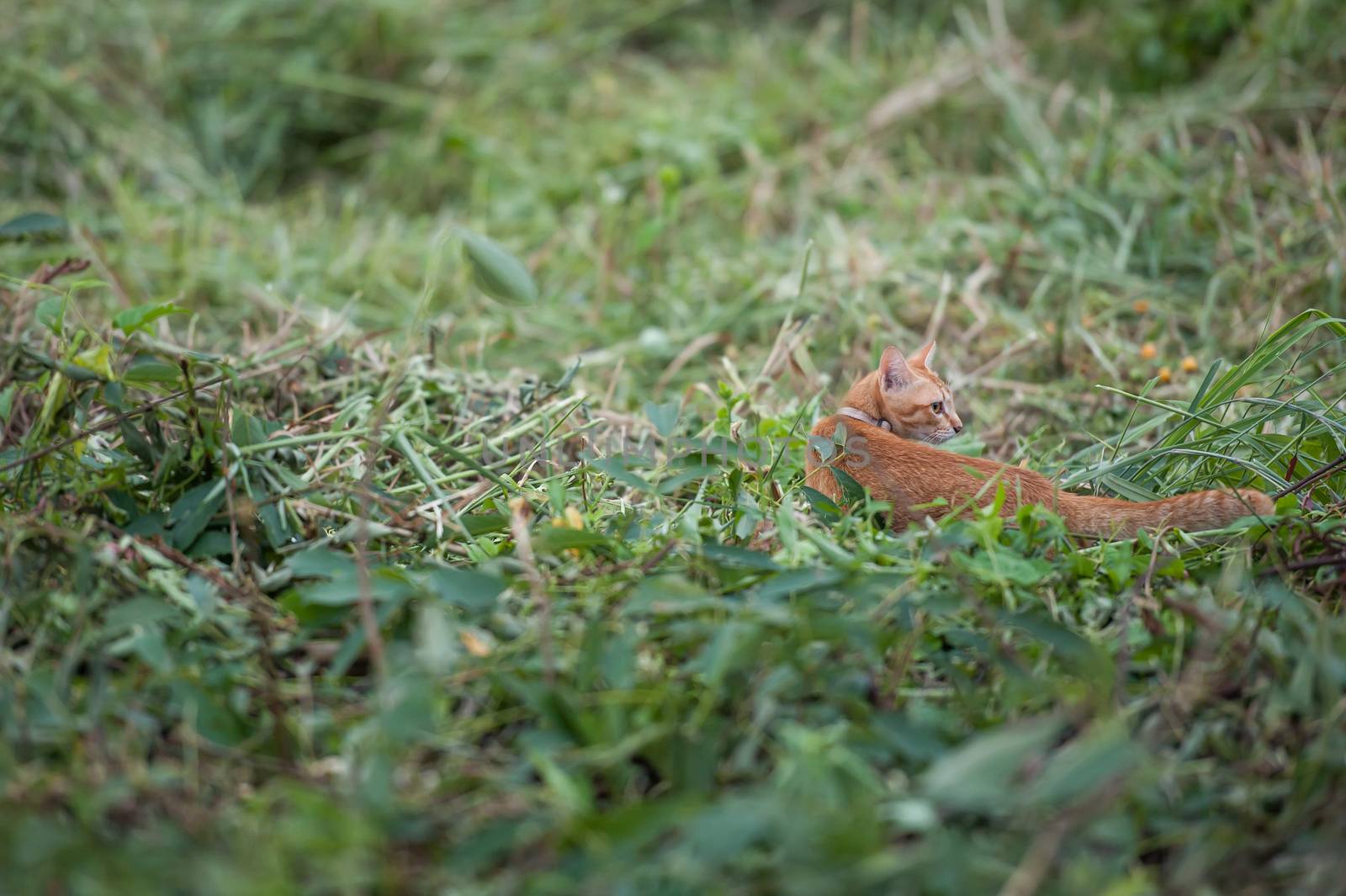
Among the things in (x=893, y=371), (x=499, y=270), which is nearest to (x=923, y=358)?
(x=893, y=371)

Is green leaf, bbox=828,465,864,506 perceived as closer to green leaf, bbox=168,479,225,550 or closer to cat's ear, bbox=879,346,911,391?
cat's ear, bbox=879,346,911,391

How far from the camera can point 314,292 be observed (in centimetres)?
366

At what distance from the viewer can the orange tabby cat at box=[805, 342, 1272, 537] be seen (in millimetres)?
1993

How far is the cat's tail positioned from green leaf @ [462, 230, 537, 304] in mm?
1044

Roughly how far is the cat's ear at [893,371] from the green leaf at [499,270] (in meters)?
0.93

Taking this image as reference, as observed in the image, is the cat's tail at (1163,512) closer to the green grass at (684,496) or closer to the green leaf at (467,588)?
the green grass at (684,496)

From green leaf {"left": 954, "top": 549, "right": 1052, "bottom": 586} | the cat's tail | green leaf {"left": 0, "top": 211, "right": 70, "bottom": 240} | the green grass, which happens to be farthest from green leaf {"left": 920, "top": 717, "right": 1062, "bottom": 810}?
green leaf {"left": 0, "top": 211, "right": 70, "bottom": 240}

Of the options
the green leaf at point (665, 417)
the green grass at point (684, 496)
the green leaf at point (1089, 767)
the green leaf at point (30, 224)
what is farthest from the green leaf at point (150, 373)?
the green leaf at point (1089, 767)

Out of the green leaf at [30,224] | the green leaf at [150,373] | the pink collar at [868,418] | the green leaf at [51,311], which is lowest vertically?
the pink collar at [868,418]

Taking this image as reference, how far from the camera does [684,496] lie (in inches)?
91.8

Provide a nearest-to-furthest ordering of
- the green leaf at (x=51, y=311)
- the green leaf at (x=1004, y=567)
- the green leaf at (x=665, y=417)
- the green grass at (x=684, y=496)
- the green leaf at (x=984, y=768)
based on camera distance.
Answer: the green leaf at (x=984, y=768)
the green grass at (x=684, y=496)
the green leaf at (x=1004, y=567)
the green leaf at (x=51, y=311)
the green leaf at (x=665, y=417)

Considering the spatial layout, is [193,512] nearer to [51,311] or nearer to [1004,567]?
[51,311]

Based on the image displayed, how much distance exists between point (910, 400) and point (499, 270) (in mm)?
1091

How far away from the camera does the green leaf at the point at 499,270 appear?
1809mm
